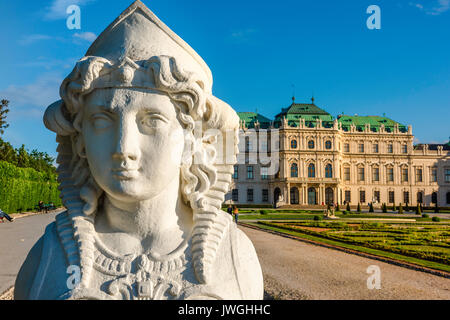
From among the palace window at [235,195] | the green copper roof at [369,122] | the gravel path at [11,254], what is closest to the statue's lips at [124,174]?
the gravel path at [11,254]

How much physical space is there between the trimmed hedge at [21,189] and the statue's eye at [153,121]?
22.9 meters

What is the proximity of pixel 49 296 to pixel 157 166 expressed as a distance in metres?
0.67

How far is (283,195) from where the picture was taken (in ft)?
140

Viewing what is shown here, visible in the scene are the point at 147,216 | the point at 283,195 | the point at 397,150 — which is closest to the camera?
the point at 147,216

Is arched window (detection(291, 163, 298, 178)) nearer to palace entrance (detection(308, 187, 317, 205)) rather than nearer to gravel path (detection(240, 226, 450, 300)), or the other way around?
palace entrance (detection(308, 187, 317, 205))

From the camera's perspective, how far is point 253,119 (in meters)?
45.4

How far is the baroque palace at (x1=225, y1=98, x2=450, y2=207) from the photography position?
43469 mm

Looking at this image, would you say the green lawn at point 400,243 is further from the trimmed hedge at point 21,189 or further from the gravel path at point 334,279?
the trimmed hedge at point 21,189

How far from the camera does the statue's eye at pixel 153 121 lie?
159 centimetres

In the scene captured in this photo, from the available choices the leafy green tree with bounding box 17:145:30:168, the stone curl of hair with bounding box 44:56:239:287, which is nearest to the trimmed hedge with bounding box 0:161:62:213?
the leafy green tree with bounding box 17:145:30:168

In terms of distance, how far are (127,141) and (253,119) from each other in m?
44.3

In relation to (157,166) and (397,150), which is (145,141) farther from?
(397,150)
